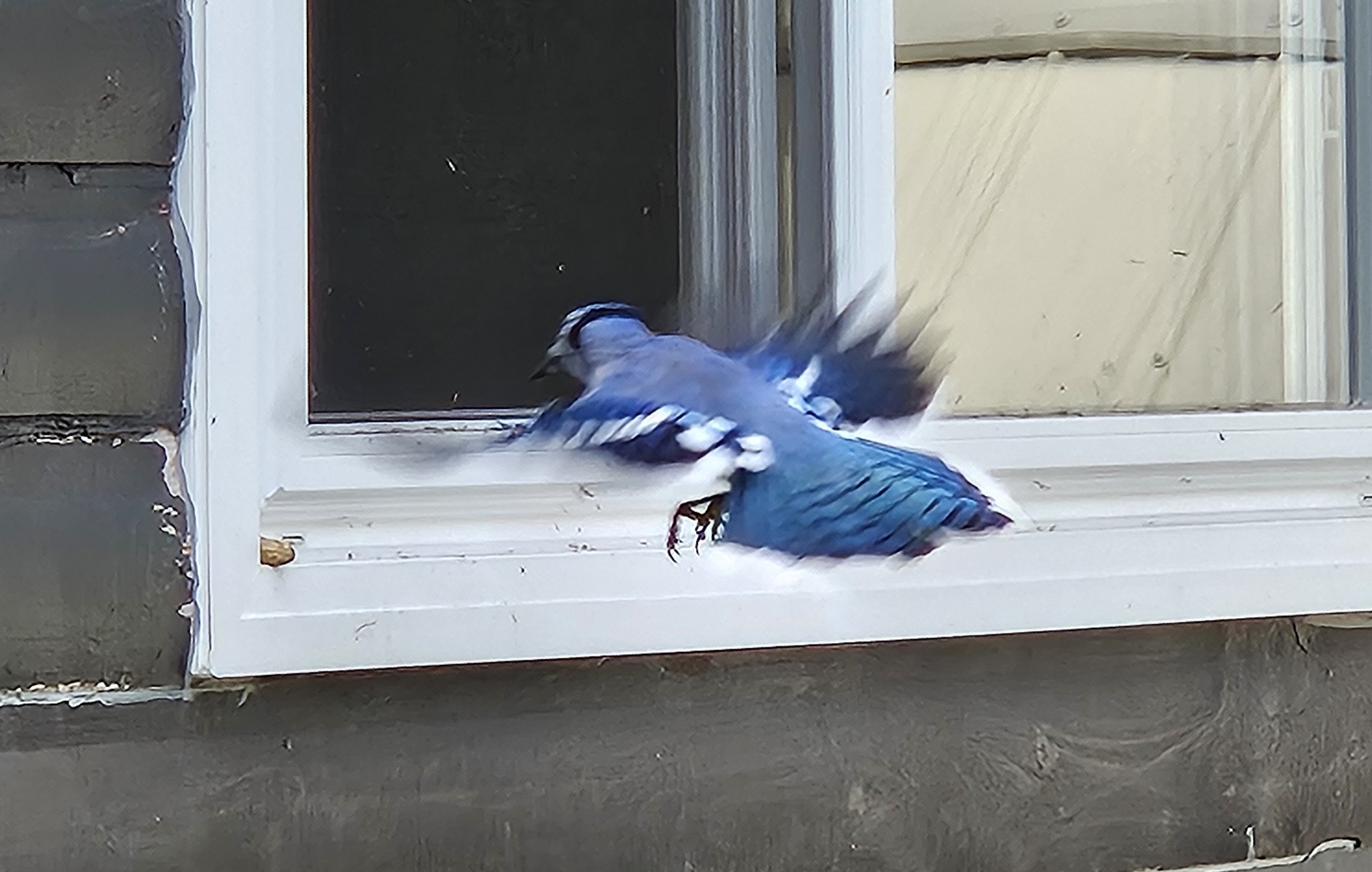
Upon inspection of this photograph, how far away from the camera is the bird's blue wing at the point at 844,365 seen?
0.79 metres

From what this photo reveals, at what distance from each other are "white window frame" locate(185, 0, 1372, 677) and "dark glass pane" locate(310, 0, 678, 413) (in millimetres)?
26

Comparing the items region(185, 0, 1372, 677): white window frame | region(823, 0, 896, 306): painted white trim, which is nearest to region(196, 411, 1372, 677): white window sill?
region(185, 0, 1372, 677): white window frame

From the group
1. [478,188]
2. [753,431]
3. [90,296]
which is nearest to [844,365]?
[753,431]

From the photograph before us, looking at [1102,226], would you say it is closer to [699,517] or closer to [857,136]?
[857,136]

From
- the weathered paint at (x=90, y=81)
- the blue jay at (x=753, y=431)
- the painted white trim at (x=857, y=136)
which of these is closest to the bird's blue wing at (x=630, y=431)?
the blue jay at (x=753, y=431)

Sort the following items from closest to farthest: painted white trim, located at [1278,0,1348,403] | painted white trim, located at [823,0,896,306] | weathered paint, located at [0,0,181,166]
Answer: weathered paint, located at [0,0,181,166], painted white trim, located at [823,0,896,306], painted white trim, located at [1278,0,1348,403]

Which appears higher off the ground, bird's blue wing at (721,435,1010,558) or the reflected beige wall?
the reflected beige wall

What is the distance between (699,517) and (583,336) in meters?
0.11

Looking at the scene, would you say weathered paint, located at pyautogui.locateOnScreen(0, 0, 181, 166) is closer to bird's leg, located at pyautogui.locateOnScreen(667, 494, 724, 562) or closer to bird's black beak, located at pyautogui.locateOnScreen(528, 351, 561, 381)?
bird's black beak, located at pyautogui.locateOnScreen(528, 351, 561, 381)

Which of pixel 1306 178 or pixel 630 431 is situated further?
pixel 1306 178

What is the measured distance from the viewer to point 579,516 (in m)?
0.77

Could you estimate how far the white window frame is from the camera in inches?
28.4

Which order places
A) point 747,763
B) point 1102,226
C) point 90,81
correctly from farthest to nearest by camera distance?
1. point 1102,226
2. point 747,763
3. point 90,81

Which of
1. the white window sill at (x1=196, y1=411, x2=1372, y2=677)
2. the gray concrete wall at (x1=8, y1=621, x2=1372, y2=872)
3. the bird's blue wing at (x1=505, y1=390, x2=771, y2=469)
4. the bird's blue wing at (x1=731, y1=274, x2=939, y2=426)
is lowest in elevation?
Answer: the gray concrete wall at (x1=8, y1=621, x2=1372, y2=872)
